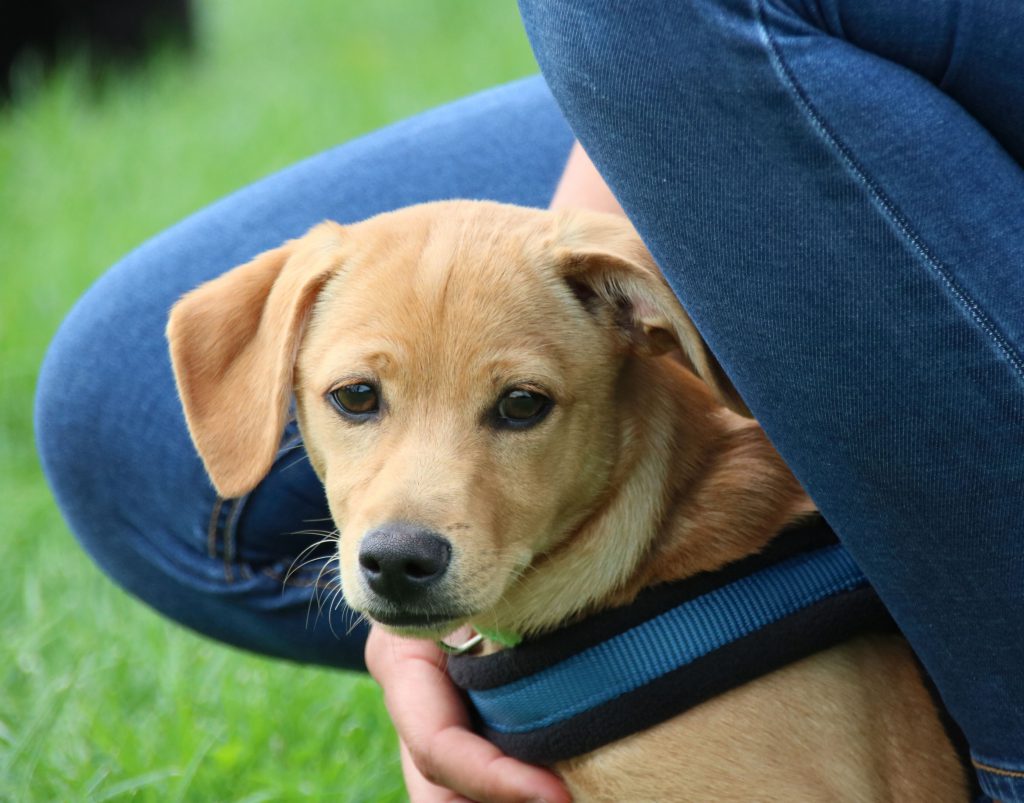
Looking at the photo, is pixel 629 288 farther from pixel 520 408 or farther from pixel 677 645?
pixel 677 645

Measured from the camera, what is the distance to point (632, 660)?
2000 mm

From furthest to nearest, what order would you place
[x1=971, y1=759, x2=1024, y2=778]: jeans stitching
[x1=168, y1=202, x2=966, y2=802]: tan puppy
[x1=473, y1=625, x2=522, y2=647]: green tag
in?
[x1=473, y1=625, x2=522, y2=647]: green tag → [x1=168, y1=202, x2=966, y2=802]: tan puppy → [x1=971, y1=759, x2=1024, y2=778]: jeans stitching

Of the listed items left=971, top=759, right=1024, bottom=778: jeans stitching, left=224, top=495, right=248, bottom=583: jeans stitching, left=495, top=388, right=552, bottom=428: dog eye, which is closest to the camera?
left=971, top=759, right=1024, bottom=778: jeans stitching

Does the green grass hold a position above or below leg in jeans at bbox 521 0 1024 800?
below

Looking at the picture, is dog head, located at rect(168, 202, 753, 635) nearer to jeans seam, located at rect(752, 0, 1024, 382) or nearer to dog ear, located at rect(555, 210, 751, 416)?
dog ear, located at rect(555, 210, 751, 416)

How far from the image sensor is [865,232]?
5.40 feet

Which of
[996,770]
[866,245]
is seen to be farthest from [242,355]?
[996,770]

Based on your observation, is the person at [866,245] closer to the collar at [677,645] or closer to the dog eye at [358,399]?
the collar at [677,645]

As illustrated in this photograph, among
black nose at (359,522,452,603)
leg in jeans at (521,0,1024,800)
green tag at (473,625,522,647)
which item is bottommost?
green tag at (473,625,522,647)

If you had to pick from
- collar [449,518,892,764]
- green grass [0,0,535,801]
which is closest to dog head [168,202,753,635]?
collar [449,518,892,764]

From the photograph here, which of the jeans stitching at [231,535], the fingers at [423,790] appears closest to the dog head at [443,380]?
the fingers at [423,790]

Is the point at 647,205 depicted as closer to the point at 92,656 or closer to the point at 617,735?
the point at 617,735

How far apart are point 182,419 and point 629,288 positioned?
1.23 meters

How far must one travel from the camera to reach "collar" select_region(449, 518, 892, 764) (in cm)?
197
